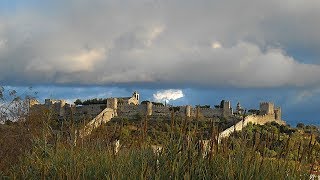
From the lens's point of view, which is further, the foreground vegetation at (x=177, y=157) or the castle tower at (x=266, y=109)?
the castle tower at (x=266, y=109)

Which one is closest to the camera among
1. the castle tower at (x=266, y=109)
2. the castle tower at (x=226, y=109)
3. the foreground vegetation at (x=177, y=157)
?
the foreground vegetation at (x=177, y=157)

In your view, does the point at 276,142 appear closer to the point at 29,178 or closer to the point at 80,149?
the point at 80,149

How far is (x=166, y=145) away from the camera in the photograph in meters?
5.37

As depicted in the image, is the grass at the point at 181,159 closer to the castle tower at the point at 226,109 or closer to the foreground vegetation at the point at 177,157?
the foreground vegetation at the point at 177,157

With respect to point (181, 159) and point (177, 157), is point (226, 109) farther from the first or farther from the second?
point (181, 159)

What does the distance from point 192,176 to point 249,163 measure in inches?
22.8

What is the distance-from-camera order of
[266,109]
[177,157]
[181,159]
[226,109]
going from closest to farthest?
1. [181,159]
2. [177,157]
3. [226,109]
4. [266,109]

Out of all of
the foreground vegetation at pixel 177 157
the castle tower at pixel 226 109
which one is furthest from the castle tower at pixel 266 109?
the foreground vegetation at pixel 177 157

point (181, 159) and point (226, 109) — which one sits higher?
point (226, 109)

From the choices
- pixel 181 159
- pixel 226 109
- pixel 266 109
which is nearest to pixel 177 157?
pixel 181 159

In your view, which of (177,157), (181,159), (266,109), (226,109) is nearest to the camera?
(181,159)

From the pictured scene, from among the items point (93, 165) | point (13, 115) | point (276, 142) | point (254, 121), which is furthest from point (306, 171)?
point (254, 121)

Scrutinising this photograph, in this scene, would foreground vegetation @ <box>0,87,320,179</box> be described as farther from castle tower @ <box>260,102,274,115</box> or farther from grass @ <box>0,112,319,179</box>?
Answer: castle tower @ <box>260,102,274,115</box>

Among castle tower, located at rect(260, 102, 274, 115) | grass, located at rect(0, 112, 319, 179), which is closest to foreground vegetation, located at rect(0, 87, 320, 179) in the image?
grass, located at rect(0, 112, 319, 179)
